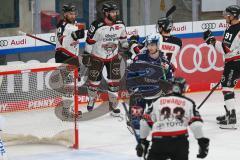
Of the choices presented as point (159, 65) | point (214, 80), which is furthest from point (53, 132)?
point (214, 80)

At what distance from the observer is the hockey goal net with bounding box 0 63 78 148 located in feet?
32.5

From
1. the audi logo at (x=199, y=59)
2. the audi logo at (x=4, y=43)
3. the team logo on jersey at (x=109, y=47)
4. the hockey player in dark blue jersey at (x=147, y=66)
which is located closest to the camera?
the hockey player in dark blue jersey at (x=147, y=66)

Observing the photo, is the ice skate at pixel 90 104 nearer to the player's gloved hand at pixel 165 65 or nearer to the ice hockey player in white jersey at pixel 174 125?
the player's gloved hand at pixel 165 65

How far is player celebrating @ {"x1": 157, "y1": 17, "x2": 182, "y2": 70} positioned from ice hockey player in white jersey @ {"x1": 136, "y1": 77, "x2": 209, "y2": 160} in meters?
3.62

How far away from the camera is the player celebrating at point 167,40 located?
10352 millimetres

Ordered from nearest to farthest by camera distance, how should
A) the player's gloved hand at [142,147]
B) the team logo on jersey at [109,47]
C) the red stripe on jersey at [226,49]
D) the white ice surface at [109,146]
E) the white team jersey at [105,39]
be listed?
the player's gloved hand at [142,147]
the white ice surface at [109,146]
the red stripe on jersey at [226,49]
the white team jersey at [105,39]
the team logo on jersey at [109,47]

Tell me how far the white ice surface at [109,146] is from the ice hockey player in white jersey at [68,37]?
41.0 inches

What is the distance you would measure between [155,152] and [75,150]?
3.05m

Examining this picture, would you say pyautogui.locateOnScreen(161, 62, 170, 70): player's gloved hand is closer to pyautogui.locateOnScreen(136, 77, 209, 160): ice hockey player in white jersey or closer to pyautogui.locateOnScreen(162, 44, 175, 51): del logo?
pyautogui.locateOnScreen(162, 44, 175, 51): del logo

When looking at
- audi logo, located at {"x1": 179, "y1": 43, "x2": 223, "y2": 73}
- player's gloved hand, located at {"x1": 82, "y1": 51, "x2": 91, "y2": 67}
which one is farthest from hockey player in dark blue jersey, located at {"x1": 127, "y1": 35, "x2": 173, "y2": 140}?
audi logo, located at {"x1": 179, "y1": 43, "x2": 223, "y2": 73}

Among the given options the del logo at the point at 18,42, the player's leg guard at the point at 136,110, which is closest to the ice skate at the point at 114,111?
the del logo at the point at 18,42

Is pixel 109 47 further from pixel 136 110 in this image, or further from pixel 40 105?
pixel 136 110

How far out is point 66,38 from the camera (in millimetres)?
11508

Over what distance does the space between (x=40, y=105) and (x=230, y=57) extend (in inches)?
108
